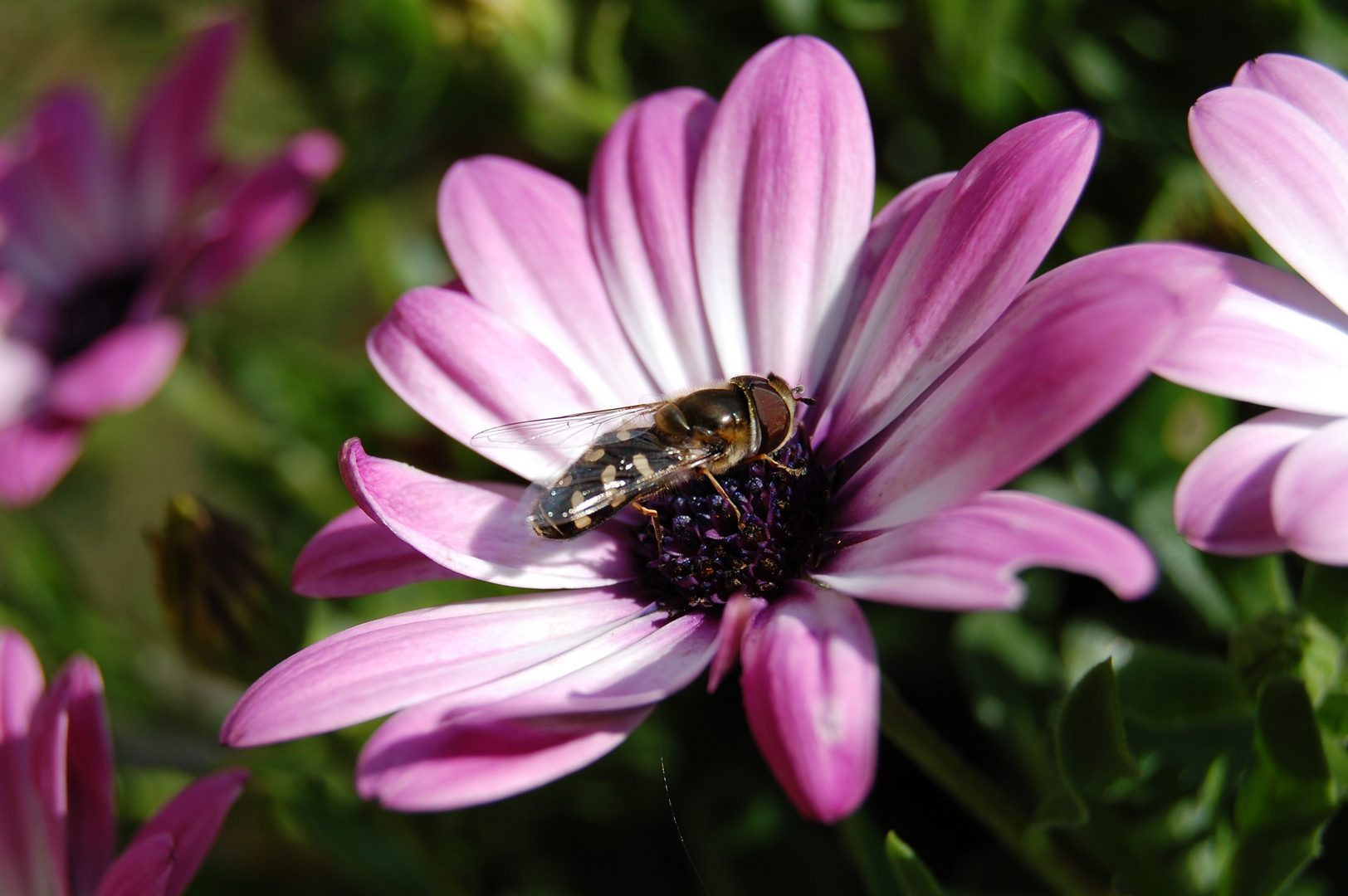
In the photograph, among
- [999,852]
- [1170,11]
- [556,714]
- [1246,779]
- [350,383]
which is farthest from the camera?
[350,383]

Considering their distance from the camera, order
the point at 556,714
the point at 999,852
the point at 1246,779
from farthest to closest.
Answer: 1. the point at 999,852
2. the point at 1246,779
3. the point at 556,714

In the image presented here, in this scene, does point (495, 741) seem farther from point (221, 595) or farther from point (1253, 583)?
point (1253, 583)

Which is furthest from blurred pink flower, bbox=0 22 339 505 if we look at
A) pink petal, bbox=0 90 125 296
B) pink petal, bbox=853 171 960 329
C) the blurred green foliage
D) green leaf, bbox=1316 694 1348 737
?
green leaf, bbox=1316 694 1348 737

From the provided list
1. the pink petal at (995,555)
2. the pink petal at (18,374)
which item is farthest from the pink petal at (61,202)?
the pink petal at (995,555)

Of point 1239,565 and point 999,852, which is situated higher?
point 1239,565

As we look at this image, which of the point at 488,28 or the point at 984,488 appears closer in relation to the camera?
the point at 984,488

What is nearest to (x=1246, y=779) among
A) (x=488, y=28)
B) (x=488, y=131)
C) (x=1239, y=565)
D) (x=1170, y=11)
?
(x=1239, y=565)

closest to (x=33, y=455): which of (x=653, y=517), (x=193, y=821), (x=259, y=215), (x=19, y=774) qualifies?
(x=259, y=215)

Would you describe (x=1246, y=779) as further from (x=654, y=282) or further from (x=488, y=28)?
(x=488, y=28)
